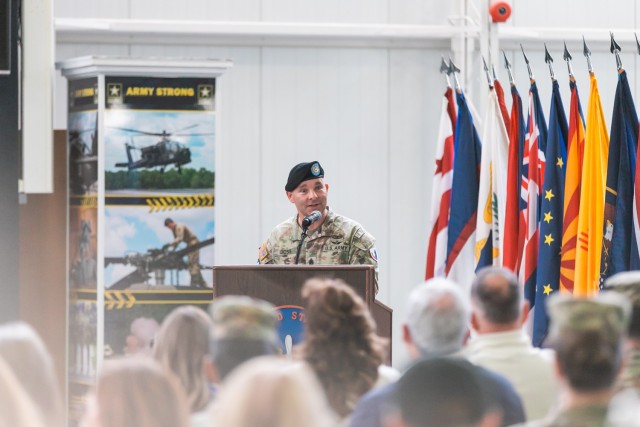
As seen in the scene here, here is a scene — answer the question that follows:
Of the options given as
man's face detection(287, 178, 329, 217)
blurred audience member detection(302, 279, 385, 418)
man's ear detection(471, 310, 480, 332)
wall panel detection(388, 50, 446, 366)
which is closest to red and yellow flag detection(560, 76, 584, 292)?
man's face detection(287, 178, 329, 217)

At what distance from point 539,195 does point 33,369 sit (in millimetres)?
4618

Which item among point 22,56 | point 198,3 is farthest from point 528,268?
point 198,3

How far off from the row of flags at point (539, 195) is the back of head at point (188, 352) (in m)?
3.56

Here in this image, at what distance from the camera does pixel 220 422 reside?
2.18 metres

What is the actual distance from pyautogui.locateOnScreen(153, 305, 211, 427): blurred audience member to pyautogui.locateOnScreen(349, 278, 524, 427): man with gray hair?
38 cm

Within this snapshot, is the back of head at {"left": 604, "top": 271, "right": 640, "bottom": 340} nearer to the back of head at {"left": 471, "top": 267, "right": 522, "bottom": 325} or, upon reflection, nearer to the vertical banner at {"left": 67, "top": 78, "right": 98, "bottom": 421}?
the back of head at {"left": 471, "top": 267, "right": 522, "bottom": 325}

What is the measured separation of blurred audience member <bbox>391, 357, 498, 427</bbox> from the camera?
2455 mm

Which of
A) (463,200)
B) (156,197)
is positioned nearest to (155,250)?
(156,197)

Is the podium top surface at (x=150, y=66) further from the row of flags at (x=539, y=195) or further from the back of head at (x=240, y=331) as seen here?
the back of head at (x=240, y=331)

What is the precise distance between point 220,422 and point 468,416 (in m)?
0.58

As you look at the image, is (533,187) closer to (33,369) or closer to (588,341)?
(588,341)

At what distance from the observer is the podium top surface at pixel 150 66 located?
21.2 feet

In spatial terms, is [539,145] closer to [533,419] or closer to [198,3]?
[198,3]

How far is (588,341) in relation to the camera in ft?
8.17
